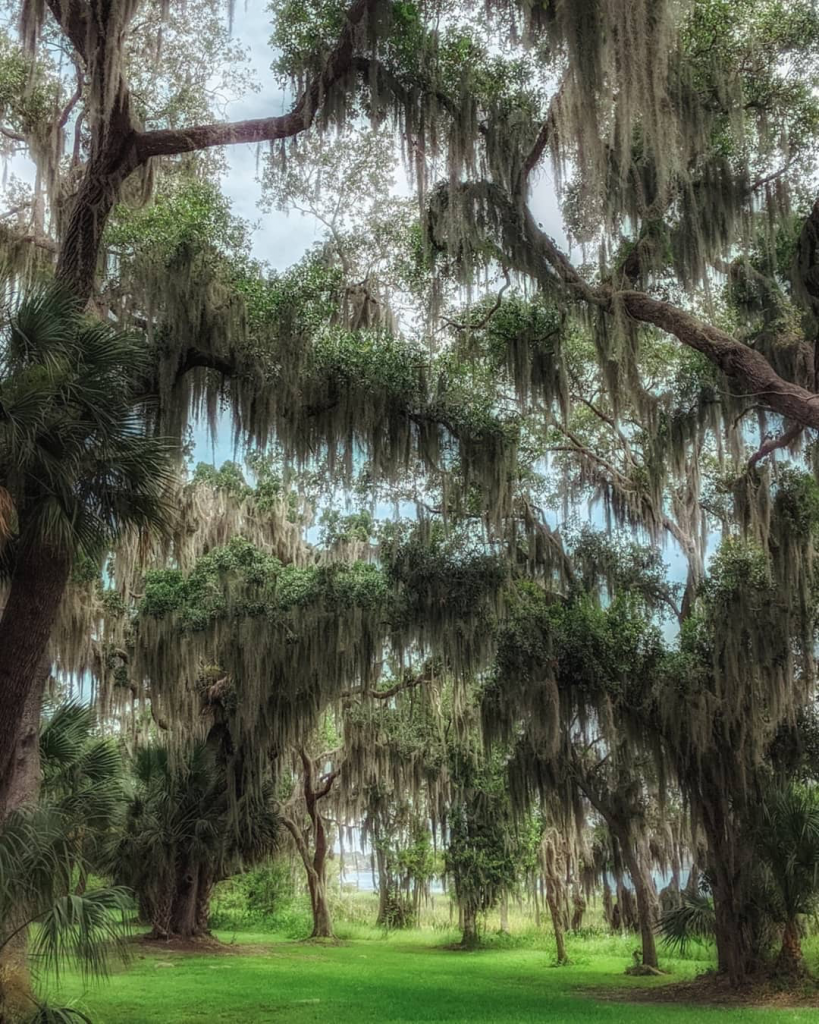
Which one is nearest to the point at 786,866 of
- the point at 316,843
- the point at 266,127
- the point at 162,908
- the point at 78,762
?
the point at 78,762

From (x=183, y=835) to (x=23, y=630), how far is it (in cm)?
1037

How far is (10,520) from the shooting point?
6477 millimetres

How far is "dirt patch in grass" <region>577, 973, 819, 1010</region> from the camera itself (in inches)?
427

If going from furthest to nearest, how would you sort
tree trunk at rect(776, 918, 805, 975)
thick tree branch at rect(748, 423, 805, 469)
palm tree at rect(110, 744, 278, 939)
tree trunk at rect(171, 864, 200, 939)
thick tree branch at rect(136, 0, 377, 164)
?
1. tree trunk at rect(171, 864, 200, 939)
2. palm tree at rect(110, 744, 278, 939)
3. tree trunk at rect(776, 918, 805, 975)
4. thick tree branch at rect(748, 423, 805, 469)
5. thick tree branch at rect(136, 0, 377, 164)

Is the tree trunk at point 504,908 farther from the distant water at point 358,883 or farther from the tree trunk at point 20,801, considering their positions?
the tree trunk at point 20,801

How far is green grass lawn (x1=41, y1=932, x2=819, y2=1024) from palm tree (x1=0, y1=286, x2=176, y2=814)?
299 cm

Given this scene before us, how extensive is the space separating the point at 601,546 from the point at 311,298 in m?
5.79

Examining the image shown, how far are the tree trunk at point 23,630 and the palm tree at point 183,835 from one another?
349 inches

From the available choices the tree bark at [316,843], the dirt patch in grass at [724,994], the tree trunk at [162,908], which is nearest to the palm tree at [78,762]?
the dirt patch in grass at [724,994]

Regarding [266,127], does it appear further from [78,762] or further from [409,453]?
[78,762]

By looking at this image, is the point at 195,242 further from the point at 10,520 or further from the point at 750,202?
the point at 750,202

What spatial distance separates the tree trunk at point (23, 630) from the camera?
7.04 m

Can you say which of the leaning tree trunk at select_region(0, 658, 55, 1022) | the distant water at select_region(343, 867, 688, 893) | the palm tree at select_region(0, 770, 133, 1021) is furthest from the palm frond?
the distant water at select_region(343, 867, 688, 893)

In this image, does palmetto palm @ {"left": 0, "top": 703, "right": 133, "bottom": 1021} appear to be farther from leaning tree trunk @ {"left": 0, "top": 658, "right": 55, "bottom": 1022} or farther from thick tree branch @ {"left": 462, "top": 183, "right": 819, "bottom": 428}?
thick tree branch @ {"left": 462, "top": 183, "right": 819, "bottom": 428}
